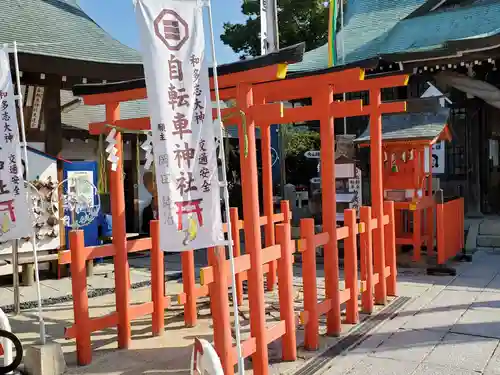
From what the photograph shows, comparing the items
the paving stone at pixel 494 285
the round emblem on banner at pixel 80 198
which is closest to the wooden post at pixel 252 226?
the paving stone at pixel 494 285

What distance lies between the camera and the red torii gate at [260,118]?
414 centimetres

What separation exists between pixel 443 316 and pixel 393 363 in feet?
5.64

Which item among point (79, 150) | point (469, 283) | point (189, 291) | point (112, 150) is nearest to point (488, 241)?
point (469, 283)

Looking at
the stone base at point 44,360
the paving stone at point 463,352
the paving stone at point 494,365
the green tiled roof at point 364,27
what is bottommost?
the paving stone at point 494,365

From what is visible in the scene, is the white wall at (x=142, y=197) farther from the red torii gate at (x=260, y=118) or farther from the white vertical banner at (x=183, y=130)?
the white vertical banner at (x=183, y=130)

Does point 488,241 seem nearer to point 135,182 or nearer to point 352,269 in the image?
point 352,269

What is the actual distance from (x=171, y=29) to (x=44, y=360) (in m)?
3.00

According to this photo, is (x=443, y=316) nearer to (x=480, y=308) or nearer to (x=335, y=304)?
(x=480, y=308)

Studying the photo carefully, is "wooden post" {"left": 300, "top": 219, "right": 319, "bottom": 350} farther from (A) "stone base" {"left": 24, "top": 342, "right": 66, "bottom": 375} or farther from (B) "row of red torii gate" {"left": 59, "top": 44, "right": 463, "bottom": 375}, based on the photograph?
(A) "stone base" {"left": 24, "top": 342, "right": 66, "bottom": 375}

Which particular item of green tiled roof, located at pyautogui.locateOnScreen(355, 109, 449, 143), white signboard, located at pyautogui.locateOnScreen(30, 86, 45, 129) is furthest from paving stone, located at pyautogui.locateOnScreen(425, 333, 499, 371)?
white signboard, located at pyautogui.locateOnScreen(30, 86, 45, 129)

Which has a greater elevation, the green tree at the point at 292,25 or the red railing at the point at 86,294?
the green tree at the point at 292,25

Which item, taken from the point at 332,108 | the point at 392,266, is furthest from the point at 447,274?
the point at 332,108

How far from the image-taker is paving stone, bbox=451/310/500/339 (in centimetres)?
541

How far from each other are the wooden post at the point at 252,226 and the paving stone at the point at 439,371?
1.37 meters
